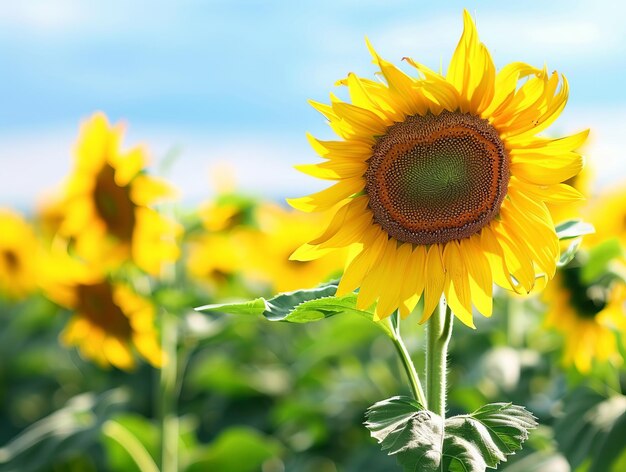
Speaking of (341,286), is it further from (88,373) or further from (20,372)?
(20,372)

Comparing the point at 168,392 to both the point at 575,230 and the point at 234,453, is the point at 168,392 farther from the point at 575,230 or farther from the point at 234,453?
the point at 575,230

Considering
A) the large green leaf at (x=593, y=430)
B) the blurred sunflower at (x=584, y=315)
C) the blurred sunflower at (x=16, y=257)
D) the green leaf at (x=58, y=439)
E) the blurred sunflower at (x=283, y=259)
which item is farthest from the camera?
the blurred sunflower at (x=16, y=257)

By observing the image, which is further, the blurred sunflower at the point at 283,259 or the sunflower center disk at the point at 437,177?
the blurred sunflower at the point at 283,259

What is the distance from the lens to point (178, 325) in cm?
276

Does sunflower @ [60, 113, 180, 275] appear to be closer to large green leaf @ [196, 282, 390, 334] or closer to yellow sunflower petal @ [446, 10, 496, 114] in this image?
large green leaf @ [196, 282, 390, 334]

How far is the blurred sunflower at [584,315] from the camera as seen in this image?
238 cm

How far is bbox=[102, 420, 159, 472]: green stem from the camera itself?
2762 mm

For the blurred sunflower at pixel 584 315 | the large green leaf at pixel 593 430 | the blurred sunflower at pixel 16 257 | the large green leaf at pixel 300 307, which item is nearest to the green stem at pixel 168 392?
the blurred sunflower at pixel 584 315

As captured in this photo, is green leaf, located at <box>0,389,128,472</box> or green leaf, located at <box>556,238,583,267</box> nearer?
green leaf, located at <box>556,238,583,267</box>

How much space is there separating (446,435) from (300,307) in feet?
0.84

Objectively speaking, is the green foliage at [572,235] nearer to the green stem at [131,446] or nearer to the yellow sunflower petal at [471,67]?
the yellow sunflower petal at [471,67]

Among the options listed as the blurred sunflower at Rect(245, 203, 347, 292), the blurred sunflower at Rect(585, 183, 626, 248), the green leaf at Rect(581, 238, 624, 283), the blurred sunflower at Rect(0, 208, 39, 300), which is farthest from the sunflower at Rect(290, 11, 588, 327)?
the blurred sunflower at Rect(0, 208, 39, 300)

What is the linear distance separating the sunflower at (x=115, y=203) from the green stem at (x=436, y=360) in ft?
5.09

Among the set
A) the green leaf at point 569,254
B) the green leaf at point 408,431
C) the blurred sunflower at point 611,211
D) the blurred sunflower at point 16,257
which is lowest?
the blurred sunflower at point 16,257
